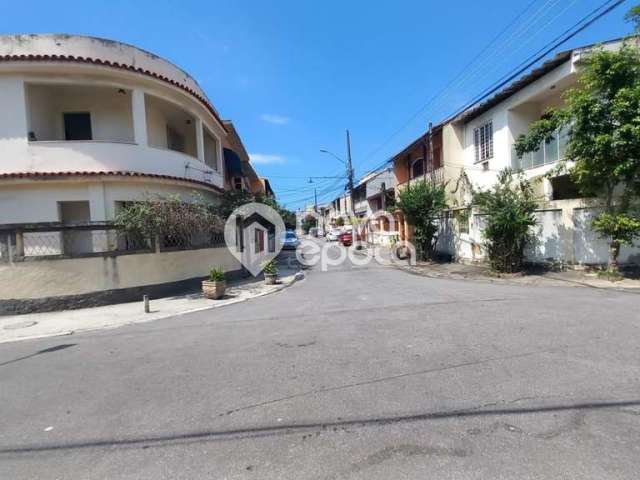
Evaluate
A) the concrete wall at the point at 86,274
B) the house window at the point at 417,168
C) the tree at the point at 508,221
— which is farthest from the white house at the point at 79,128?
the house window at the point at 417,168

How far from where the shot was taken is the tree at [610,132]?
921 centimetres

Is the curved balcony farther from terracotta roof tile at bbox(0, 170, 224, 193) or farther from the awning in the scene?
the awning

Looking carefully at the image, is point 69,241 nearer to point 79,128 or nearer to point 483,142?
point 79,128

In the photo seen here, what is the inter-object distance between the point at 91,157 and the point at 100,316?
5.05 m

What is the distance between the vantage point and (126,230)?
9703mm

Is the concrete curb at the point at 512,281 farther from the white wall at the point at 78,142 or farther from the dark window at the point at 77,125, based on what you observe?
the dark window at the point at 77,125

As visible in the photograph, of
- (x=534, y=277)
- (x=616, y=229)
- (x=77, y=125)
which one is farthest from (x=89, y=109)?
(x=616, y=229)

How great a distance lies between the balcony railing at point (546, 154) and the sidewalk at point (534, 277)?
4243 millimetres

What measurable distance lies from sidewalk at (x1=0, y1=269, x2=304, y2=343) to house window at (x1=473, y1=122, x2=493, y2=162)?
42.1 ft

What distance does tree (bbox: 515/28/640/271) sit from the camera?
30.2 ft

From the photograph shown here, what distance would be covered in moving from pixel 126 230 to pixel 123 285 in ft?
5.35

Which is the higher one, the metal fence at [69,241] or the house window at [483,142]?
the house window at [483,142]

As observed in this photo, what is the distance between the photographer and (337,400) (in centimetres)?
359

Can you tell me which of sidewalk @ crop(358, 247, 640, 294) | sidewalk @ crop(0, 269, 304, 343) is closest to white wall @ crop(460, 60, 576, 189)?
sidewalk @ crop(358, 247, 640, 294)
